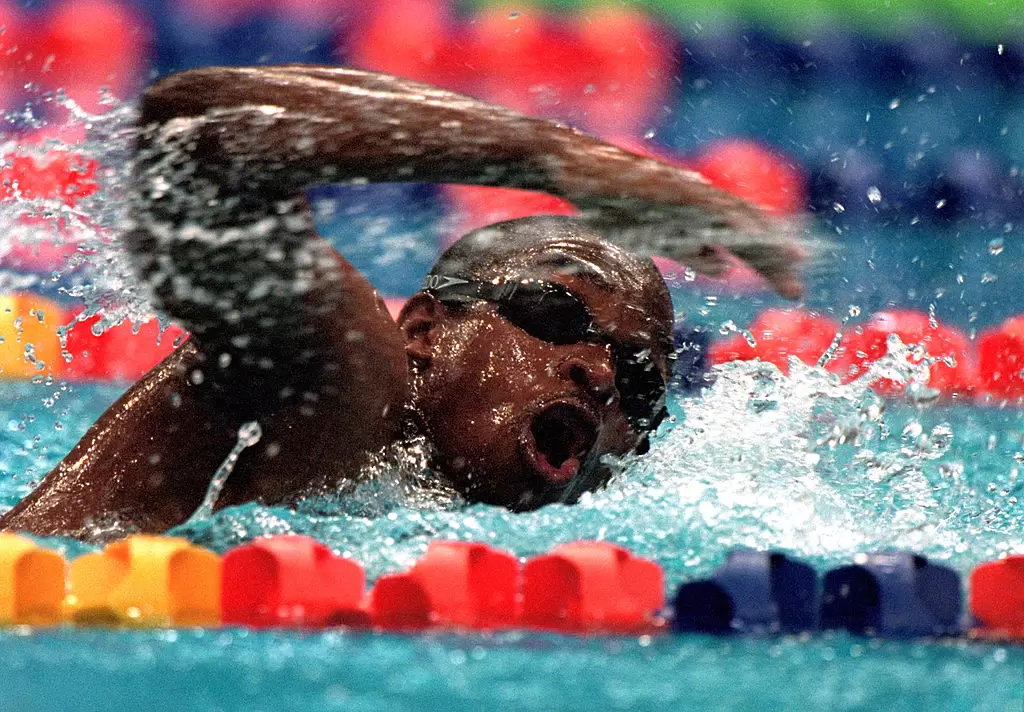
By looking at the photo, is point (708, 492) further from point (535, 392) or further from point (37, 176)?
point (37, 176)

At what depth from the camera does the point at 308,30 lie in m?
4.79

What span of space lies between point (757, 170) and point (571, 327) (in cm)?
334

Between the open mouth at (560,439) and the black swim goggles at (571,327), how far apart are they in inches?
3.2

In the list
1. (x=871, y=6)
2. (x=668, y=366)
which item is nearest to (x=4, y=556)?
(x=668, y=366)

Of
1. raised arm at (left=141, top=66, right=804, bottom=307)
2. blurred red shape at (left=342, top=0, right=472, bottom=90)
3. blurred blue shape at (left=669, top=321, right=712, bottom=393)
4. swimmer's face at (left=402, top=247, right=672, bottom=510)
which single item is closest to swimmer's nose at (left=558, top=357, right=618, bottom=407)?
swimmer's face at (left=402, top=247, right=672, bottom=510)

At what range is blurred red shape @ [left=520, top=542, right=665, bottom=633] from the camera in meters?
1.31

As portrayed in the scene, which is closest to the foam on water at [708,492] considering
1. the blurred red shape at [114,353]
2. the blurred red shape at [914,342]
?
the blurred red shape at [914,342]

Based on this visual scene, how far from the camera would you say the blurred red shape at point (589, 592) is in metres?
1.31

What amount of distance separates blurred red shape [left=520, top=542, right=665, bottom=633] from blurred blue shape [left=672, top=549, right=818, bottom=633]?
0.04 metres

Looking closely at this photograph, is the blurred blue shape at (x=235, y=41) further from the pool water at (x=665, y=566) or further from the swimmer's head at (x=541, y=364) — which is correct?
the swimmer's head at (x=541, y=364)

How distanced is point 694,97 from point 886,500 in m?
3.01

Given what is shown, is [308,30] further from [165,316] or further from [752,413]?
[165,316]

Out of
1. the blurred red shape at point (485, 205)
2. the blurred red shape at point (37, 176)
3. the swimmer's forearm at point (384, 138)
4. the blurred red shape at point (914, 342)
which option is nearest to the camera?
the swimmer's forearm at point (384, 138)

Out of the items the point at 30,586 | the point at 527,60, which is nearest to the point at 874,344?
the point at 527,60
